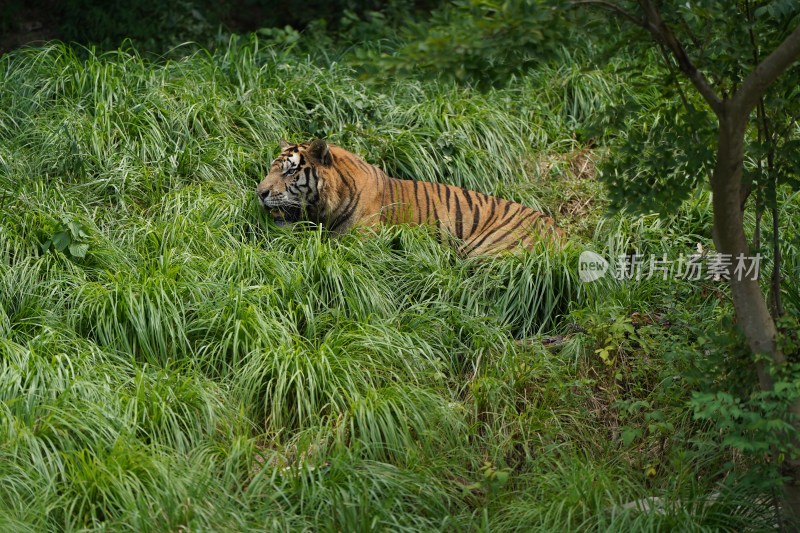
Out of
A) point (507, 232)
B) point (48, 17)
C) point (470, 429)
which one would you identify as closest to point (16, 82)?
point (48, 17)

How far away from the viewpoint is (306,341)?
4930 millimetres

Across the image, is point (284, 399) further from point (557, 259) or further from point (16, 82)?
point (16, 82)

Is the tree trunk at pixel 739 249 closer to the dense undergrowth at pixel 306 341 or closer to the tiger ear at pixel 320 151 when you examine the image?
the dense undergrowth at pixel 306 341

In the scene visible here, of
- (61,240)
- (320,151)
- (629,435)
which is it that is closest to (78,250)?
(61,240)

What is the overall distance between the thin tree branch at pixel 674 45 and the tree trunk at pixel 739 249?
0.22 feet

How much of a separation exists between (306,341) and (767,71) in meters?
2.45

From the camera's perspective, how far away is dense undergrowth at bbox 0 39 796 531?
3957mm

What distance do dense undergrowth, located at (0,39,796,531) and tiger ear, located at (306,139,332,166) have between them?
44 centimetres

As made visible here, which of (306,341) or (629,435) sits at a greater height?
(629,435)

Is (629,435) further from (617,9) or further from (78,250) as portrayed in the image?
(78,250)

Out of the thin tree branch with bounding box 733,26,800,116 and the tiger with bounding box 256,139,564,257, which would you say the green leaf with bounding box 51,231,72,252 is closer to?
the tiger with bounding box 256,139,564,257

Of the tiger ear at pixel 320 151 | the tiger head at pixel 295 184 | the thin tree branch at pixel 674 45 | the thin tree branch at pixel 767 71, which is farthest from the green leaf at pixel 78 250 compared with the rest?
the thin tree branch at pixel 767 71

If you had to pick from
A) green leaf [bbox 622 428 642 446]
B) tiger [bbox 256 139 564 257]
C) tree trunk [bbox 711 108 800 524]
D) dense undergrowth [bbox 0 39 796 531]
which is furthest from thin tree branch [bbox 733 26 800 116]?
tiger [bbox 256 139 564 257]

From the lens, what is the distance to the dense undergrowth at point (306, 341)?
3.96m
